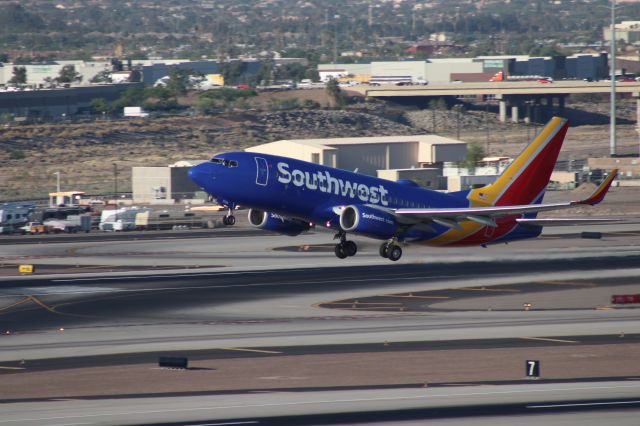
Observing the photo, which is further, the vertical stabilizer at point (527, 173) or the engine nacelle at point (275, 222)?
the vertical stabilizer at point (527, 173)

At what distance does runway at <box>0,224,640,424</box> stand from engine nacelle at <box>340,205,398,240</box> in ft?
14.9

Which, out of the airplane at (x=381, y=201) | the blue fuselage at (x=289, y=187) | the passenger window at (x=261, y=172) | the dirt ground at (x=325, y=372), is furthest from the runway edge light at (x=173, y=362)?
the passenger window at (x=261, y=172)

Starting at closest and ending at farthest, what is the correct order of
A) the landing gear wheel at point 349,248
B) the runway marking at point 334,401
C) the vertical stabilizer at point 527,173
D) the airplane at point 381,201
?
the runway marking at point 334,401, the airplane at point 381,201, the landing gear wheel at point 349,248, the vertical stabilizer at point 527,173

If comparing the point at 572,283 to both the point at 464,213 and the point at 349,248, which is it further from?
the point at 349,248

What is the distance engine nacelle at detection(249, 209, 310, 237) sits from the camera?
6994 centimetres

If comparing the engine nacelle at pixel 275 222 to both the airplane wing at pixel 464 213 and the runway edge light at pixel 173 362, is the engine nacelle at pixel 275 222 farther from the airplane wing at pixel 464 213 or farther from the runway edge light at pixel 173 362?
the runway edge light at pixel 173 362

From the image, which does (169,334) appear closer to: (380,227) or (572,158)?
(380,227)

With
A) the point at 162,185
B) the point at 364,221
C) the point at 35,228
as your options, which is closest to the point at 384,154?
the point at 162,185

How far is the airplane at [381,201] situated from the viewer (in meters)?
65.2

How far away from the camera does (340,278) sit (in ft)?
265

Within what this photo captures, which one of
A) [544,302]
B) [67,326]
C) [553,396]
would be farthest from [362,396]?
[544,302]

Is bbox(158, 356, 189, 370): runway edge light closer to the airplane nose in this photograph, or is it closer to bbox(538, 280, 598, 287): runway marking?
the airplane nose

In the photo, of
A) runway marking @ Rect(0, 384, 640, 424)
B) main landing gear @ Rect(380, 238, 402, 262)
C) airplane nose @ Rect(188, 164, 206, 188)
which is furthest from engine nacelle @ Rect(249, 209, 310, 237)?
runway marking @ Rect(0, 384, 640, 424)

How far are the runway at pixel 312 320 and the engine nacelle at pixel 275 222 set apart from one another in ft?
14.7
